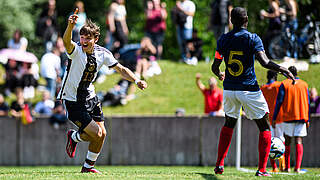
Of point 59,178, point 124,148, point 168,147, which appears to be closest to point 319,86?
point 168,147

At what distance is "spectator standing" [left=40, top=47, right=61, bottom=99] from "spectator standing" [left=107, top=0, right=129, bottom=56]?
2031mm

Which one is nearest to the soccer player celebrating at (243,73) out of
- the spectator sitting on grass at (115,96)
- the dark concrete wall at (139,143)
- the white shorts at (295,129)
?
the white shorts at (295,129)

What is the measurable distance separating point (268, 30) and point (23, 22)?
20.9 m

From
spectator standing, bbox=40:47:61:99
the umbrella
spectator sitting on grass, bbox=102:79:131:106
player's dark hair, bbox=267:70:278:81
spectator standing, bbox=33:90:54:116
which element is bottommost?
spectator standing, bbox=33:90:54:116

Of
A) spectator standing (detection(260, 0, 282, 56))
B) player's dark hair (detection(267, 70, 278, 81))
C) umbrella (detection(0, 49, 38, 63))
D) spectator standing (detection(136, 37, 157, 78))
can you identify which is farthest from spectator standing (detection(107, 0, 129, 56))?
player's dark hair (detection(267, 70, 278, 81))

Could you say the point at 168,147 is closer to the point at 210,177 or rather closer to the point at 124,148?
the point at 124,148

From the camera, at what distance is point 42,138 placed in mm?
16641

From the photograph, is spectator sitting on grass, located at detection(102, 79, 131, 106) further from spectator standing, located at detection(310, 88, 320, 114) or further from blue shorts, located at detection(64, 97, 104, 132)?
blue shorts, located at detection(64, 97, 104, 132)

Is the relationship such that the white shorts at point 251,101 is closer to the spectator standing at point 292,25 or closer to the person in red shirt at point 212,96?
the spectator standing at point 292,25

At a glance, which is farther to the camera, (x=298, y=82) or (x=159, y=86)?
(x=159, y=86)

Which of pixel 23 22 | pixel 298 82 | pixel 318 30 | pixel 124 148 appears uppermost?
pixel 23 22

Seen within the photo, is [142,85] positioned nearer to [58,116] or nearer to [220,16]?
[58,116]

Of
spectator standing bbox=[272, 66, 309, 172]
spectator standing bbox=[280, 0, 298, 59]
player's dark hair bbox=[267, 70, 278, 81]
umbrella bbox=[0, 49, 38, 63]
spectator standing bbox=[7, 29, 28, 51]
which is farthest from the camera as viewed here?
spectator standing bbox=[7, 29, 28, 51]

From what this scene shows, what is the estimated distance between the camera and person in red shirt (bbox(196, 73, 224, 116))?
15406 mm
